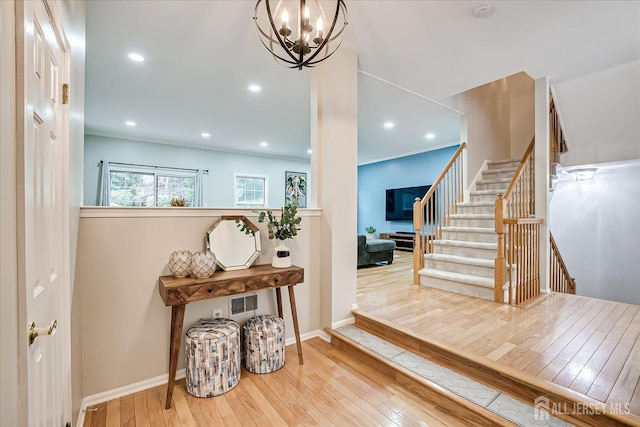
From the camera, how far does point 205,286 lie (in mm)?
1917

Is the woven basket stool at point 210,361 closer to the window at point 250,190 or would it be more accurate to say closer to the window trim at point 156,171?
the window trim at point 156,171

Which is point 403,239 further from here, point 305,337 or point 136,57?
point 136,57

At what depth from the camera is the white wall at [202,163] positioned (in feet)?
19.7

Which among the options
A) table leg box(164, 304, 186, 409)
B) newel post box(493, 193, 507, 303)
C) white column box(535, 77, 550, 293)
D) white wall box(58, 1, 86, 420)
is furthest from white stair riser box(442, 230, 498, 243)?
white wall box(58, 1, 86, 420)

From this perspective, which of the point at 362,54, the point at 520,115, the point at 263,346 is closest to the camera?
the point at 263,346

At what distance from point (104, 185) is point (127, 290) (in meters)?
5.24

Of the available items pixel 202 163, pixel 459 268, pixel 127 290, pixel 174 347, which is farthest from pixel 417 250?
pixel 202 163

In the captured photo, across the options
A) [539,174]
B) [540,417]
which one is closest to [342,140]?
[540,417]

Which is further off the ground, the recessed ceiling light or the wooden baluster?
the recessed ceiling light

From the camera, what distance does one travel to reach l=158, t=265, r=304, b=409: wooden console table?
184cm

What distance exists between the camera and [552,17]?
2.38 meters

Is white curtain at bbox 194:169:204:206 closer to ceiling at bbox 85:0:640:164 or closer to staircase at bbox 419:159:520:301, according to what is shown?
ceiling at bbox 85:0:640:164

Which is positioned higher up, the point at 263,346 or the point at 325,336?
the point at 263,346

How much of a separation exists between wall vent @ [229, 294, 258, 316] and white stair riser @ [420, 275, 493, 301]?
2.54m
